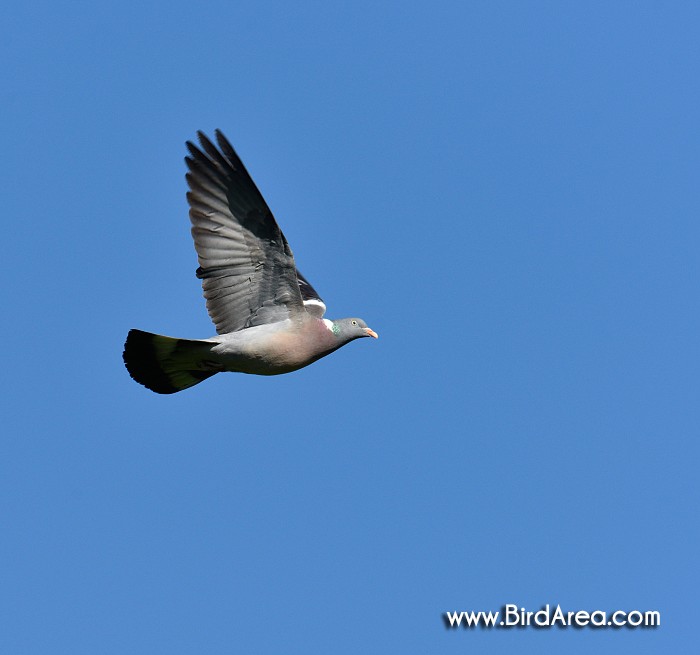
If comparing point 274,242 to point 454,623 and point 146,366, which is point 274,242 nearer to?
point 146,366

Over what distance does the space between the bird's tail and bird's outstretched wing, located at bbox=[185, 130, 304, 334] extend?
0.50m

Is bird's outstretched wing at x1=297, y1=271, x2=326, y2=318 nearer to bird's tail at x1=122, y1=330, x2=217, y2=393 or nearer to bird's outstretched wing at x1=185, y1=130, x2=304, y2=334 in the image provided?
bird's outstretched wing at x1=185, y1=130, x2=304, y2=334

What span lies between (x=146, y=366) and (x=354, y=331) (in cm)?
222

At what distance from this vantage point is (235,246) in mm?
11398

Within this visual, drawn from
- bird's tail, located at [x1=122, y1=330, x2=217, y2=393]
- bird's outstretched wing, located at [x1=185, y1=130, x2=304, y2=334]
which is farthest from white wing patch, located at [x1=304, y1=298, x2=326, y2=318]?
bird's tail, located at [x1=122, y1=330, x2=217, y2=393]

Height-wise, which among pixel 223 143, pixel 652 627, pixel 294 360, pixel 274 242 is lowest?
pixel 652 627

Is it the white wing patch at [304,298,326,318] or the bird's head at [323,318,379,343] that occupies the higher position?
the white wing patch at [304,298,326,318]

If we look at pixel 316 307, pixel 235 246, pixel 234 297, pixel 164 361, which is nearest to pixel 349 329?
pixel 316 307

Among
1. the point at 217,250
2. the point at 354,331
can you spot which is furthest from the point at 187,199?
the point at 354,331

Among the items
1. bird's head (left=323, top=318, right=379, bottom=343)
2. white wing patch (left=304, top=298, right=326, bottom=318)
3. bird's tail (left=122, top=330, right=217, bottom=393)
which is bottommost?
bird's tail (left=122, top=330, right=217, bottom=393)

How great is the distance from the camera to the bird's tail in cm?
1117

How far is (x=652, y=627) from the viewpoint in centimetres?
1187

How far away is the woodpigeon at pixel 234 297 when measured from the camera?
1116 centimetres

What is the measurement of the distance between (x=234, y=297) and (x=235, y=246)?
1.81ft
